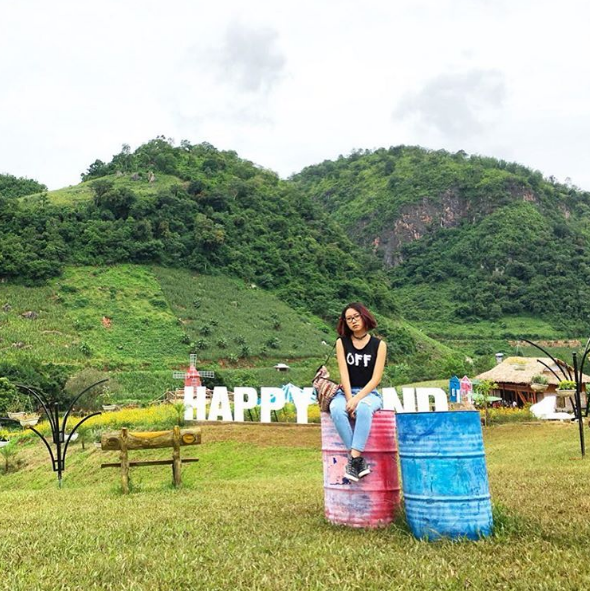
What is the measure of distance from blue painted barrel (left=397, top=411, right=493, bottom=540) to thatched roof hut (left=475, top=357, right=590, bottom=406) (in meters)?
32.6

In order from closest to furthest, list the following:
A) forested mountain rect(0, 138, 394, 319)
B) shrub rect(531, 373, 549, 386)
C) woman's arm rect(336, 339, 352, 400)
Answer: woman's arm rect(336, 339, 352, 400) → shrub rect(531, 373, 549, 386) → forested mountain rect(0, 138, 394, 319)

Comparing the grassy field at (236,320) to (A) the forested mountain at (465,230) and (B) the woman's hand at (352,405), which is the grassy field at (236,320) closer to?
(A) the forested mountain at (465,230)

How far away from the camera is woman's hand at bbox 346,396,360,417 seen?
503 centimetres

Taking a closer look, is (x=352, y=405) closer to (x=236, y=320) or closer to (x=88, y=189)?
(x=236, y=320)

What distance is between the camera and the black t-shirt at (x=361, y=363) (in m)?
5.27

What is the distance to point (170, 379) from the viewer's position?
161 ft

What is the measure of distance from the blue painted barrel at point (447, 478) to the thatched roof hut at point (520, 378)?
107 ft

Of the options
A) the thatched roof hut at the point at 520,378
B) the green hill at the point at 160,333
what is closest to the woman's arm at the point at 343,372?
the thatched roof hut at the point at 520,378

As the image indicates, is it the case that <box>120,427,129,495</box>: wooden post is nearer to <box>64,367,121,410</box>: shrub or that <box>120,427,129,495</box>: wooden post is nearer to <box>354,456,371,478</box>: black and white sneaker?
<box>354,456,371,478</box>: black and white sneaker

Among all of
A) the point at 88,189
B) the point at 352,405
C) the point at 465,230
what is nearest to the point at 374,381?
the point at 352,405

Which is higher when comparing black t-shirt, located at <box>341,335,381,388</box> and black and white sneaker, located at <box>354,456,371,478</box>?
black t-shirt, located at <box>341,335,381,388</box>

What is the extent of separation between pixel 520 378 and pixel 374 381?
110ft

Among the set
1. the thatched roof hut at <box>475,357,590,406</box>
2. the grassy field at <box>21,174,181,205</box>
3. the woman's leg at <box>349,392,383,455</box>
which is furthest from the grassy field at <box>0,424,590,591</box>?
the grassy field at <box>21,174,181,205</box>

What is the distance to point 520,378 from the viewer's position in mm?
36281
